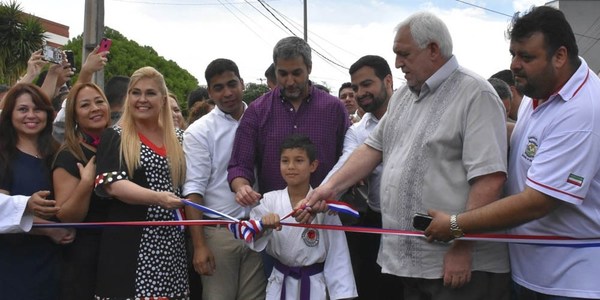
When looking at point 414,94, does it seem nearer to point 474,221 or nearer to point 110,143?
point 474,221

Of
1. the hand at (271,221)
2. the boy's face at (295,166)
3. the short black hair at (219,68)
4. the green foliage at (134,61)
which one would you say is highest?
the green foliage at (134,61)

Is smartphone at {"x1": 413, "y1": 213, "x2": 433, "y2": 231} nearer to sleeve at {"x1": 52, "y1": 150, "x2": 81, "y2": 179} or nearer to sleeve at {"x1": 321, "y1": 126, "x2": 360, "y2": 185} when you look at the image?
sleeve at {"x1": 321, "y1": 126, "x2": 360, "y2": 185}

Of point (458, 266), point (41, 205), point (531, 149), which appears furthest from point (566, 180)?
point (41, 205)

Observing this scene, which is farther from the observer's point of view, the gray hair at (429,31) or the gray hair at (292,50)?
the gray hair at (292,50)

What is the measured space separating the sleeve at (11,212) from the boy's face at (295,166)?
1.67 m

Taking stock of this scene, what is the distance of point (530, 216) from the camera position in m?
2.94

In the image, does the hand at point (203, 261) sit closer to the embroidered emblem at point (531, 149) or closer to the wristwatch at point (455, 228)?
the wristwatch at point (455, 228)

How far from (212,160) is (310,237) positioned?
3.23 feet

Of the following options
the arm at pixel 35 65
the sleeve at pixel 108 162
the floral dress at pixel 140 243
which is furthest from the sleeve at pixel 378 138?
the arm at pixel 35 65

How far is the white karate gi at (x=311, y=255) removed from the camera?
386 cm

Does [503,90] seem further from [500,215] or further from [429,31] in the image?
[500,215]

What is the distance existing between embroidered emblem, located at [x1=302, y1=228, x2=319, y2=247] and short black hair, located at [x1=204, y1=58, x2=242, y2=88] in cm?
142

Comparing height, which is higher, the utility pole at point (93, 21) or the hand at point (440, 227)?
the utility pole at point (93, 21)

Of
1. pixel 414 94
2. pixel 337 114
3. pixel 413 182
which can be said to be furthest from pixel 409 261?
pixel 337 114
